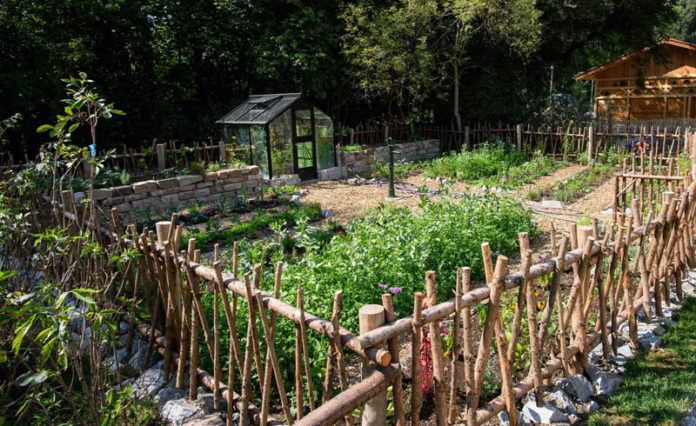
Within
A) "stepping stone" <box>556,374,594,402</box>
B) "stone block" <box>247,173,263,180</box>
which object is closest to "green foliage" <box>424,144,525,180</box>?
"stone block" <box>247,173,263,180</box>

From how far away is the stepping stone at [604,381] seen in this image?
3.53 metres

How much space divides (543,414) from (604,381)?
2.16 ft

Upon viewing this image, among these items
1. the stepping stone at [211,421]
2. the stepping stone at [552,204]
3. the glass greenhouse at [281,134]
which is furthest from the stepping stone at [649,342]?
the glass greenhouse at [281,134]

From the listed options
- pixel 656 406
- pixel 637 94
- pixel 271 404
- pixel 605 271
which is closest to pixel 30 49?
pixel 271 404

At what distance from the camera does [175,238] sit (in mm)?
3672

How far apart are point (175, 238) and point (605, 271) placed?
460 cm

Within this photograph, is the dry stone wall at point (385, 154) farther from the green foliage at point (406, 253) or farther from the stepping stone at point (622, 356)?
the stepping stone at point (622, 356)

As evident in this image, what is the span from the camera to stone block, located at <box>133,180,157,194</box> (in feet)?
31.1

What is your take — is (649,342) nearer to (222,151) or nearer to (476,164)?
(476,164)

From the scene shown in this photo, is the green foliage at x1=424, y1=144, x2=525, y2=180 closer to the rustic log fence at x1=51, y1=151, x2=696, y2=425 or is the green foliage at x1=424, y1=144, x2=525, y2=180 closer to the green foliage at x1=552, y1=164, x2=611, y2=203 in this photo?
the green foliage at x1=552, y1=164, x2=611, y2=203

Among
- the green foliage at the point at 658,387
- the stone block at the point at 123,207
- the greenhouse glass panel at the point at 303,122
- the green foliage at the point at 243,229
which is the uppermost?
the greenhouse glass panel at the point at 303,122

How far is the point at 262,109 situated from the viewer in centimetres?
1242

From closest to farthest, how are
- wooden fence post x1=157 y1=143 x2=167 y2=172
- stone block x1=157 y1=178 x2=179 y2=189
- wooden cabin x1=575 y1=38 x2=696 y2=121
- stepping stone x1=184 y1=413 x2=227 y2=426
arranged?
stepping stone x1=184 y1=413 x2=227 y2=426, stone block x1=157 y1=178 x2=179 y2=189, wooden fence post x1=157 y1=143 x2=167 y2=172, wooden cabin x1=575 y1=38 x2=696 y2=121

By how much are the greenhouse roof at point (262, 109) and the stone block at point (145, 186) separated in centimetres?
304
